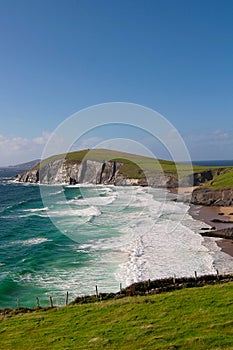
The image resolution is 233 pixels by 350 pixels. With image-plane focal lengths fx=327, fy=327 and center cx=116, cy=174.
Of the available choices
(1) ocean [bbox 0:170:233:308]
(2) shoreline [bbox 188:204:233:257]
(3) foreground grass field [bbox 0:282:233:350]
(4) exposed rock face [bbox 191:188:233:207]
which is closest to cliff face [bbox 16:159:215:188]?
(4) exposed rock face [bbox 191:188:233:207]

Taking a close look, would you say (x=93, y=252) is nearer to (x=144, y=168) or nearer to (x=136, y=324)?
(x=136, y=324)

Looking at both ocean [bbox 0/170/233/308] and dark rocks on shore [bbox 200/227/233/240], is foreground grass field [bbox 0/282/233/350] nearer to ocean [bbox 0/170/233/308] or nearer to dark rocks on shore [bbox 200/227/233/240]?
ocean [bbox 0/170/233/308]

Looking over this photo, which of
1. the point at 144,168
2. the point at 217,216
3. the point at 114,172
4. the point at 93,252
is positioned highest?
the point at 144,168

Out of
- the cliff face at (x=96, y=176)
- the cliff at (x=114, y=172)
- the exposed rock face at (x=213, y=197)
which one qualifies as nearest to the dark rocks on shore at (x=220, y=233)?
the exposed rock face at (x=213, y=197)

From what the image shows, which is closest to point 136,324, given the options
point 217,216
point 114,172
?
point 217,216

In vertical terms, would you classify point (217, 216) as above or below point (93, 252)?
above

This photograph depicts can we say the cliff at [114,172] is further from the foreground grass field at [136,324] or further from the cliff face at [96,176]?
the foreground grass field at [136,324]

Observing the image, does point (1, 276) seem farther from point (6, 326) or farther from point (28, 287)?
point (6, 326)
